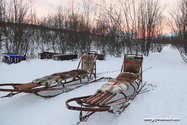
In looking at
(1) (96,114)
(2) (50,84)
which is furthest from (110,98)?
(2) (50,84)

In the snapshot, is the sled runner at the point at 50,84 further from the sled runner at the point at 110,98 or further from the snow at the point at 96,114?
the sled runner at the point at 110,98

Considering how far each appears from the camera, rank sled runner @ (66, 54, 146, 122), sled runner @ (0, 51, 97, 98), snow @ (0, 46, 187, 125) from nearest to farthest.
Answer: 1. sled runner @ (66, 54, 146, 122)
2. snow @ (0, 46, 187, 125)
3. sled runner @ (0, 51, 97, 98)

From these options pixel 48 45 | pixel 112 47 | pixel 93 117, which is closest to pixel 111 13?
pixel 112 47

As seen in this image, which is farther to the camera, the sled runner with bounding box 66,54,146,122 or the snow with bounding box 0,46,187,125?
the snow with bounding box 0,46,187,125

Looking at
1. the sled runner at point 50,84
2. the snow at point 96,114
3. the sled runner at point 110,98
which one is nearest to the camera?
the sled runner at point 110,98

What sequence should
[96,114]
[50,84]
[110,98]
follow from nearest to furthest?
Result: [110,98] → [96,114] → [50,84]

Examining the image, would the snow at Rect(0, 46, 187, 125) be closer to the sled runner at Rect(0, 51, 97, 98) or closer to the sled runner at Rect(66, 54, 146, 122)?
the sled runner at Rect(66, 54, 146, 122)

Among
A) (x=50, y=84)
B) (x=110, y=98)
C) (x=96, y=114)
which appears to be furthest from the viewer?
(x=50, y=84)

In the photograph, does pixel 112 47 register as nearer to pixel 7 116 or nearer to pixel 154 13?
pixel 154 13

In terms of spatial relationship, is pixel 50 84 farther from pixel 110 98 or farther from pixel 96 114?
pixel 110 98

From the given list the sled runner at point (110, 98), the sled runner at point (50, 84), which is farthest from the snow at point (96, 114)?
the sled runner at point (50, 84)

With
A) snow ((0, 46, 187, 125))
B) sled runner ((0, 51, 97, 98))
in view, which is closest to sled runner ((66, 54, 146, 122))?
snow ((0, 46, 187, 125))

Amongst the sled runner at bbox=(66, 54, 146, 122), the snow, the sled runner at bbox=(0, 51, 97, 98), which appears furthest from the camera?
the sled runner at bbox=(0, 51, 97, 98)

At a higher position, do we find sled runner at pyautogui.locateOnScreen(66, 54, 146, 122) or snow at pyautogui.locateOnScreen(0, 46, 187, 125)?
sled runner at pyautogui.locateOnScreen(66, 54, 146, 122)
